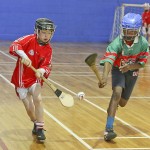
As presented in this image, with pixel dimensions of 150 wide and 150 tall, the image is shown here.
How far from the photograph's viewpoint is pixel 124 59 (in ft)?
18.6

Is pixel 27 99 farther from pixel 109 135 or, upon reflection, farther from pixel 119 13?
pixel 119 13

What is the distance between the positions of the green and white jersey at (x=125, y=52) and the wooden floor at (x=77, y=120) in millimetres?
926

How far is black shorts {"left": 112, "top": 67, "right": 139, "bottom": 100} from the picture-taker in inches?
222

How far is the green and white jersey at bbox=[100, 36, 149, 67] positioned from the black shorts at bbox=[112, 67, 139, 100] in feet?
0.36

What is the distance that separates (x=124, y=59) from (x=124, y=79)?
0.25m

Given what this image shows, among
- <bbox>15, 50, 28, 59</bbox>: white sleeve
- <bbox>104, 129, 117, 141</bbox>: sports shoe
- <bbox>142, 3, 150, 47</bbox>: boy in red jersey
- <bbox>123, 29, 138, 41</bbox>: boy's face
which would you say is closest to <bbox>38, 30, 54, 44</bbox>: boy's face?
<bbox>15, 50, 28, 59</bbox>: white sleeve

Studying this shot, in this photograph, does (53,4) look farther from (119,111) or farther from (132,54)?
(132,54)

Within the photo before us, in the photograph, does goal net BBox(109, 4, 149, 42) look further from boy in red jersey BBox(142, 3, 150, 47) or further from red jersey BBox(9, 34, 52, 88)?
red jersey BBox(9, 34, 52, 88)

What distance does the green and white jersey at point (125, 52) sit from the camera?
5.50 m

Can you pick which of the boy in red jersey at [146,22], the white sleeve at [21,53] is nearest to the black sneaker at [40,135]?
the white sleeve at [21,53]

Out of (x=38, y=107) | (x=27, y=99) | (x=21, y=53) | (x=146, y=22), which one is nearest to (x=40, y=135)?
(x=38, y=107)

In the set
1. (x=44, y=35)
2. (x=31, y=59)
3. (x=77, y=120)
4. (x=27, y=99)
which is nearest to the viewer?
(x=44, y=35)

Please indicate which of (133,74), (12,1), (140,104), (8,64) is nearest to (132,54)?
(133,74)

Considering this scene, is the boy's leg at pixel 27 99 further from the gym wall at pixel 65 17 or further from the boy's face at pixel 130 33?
the gym wall at pixel 65 17
